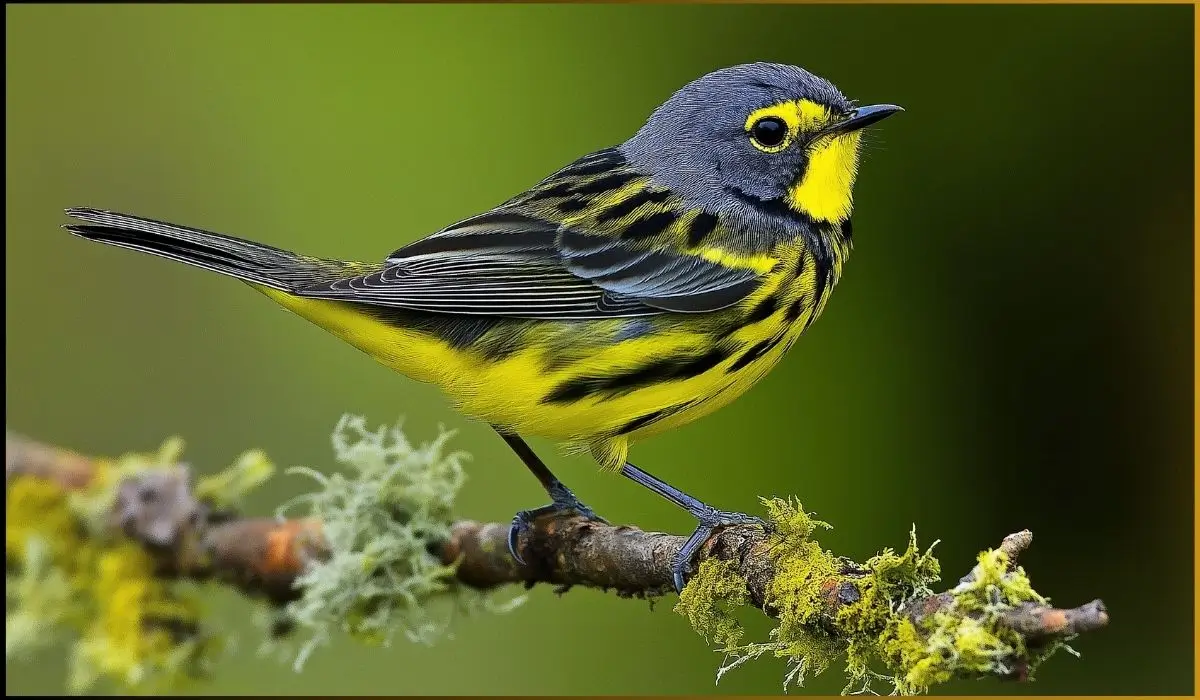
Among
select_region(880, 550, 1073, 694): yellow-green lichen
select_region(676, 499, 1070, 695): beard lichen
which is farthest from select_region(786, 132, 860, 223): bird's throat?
select_region(880, 550, 1073, 694): yellow-green lichen

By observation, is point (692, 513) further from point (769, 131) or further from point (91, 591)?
point (91, 591)

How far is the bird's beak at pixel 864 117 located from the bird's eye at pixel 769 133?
177mm

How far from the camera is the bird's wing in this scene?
3662mm

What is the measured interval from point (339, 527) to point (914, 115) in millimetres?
2530

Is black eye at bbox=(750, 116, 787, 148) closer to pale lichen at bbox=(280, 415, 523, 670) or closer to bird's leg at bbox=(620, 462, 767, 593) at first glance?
bird's leg at bbox=(620, 462, 767, 593)

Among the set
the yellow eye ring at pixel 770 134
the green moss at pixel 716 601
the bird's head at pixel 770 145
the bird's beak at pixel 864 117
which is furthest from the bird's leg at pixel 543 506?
the bird's beak at pixel 864 117

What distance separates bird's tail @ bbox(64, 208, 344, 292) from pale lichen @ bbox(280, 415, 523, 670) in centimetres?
51

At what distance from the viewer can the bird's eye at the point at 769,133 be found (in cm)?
406

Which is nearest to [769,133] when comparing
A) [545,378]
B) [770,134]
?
[770,134]

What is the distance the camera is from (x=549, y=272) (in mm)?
3820

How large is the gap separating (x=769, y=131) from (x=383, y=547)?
193 cm

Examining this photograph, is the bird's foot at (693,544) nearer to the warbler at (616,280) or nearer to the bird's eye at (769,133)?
the warbler at (616,280)

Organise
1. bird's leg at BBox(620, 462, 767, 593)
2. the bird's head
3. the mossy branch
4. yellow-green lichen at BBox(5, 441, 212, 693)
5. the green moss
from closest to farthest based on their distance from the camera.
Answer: the green moss, bird's leg at BBox(620, 462, 767, 593), the mossy branch, yellow-green lichen at BBox(5, 441, 212, 693), the bird's head

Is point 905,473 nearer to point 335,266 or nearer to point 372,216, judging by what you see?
point 335,266
